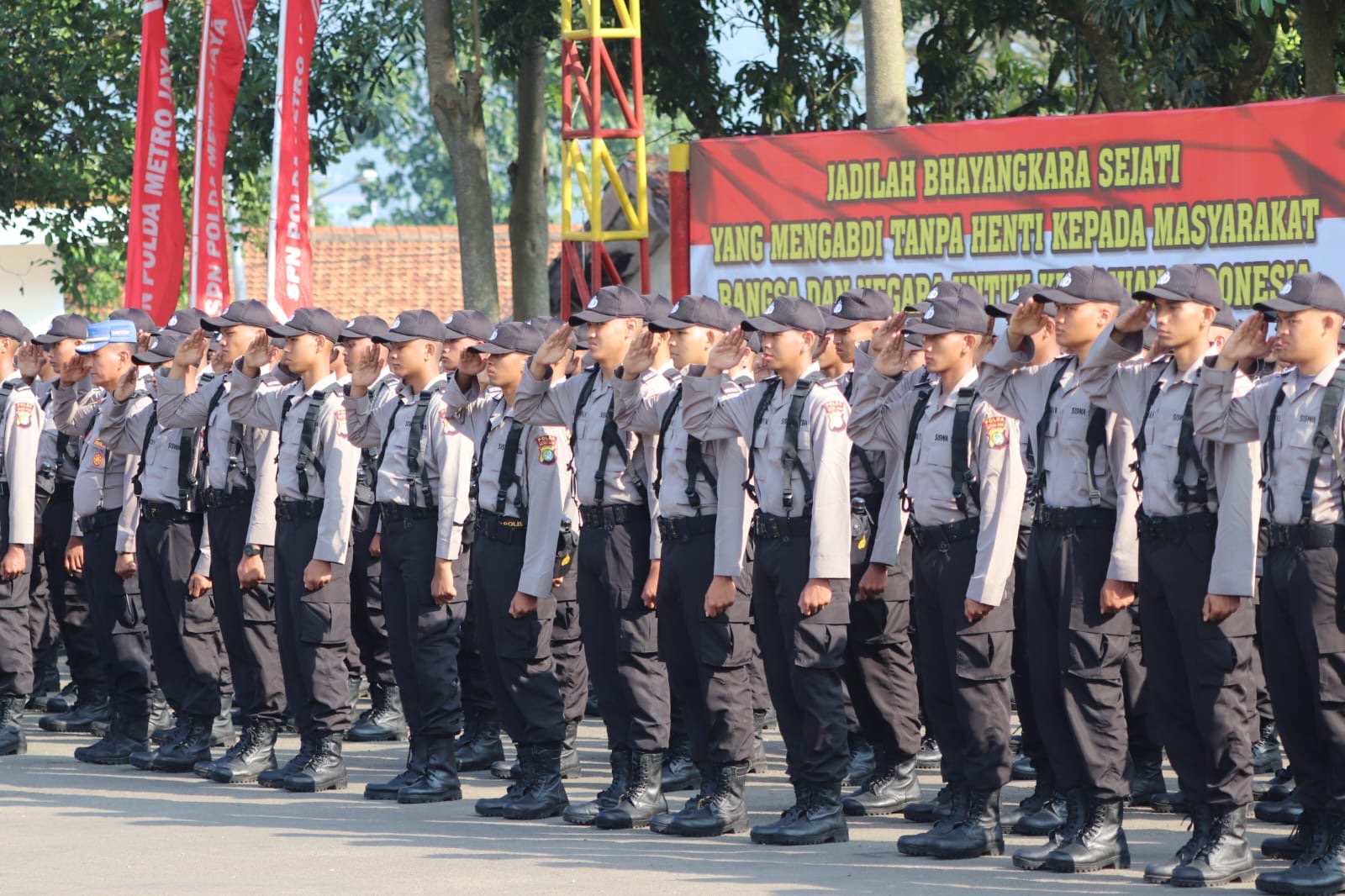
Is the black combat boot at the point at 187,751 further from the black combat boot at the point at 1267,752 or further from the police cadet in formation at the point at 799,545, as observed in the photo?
the black combat boot at the point at 1267,752

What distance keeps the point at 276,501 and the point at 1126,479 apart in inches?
169

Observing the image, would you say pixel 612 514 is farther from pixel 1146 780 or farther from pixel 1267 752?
pixel 1267 752

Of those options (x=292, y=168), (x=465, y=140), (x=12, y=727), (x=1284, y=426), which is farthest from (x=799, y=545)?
(x=465, y=140)

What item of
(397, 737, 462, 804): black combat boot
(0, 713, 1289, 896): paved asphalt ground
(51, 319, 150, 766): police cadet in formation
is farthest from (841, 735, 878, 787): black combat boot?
(51, 319, 150, 766): police cadet in formation

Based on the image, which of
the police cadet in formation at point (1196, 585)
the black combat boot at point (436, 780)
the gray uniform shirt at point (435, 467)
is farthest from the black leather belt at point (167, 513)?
the police cadet in formation at point (1196, 585)

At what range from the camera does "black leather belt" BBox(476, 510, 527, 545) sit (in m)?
8.71

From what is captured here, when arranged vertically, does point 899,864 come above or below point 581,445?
below

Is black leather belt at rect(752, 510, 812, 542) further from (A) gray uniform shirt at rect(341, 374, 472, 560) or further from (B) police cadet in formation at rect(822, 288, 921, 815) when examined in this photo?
(A) gray uniform shirt at rect(341, 374, 472, 560)

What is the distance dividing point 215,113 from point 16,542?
5828 mm

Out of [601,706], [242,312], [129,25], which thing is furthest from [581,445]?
[129,25]

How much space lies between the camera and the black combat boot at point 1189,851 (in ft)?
22.5

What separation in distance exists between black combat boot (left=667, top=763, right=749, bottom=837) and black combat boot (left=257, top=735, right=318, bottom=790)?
220cm

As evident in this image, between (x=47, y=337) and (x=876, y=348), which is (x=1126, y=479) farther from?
(x=47, y=337)

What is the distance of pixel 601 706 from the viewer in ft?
28.0
